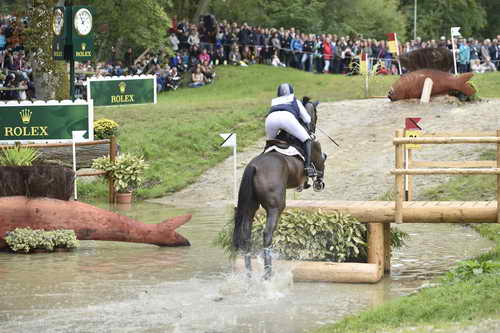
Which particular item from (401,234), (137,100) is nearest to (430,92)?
(137,100)

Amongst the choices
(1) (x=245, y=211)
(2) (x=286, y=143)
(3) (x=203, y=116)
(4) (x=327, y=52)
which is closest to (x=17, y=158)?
(2) (x=286, y=143)

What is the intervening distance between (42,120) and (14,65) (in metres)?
13.4

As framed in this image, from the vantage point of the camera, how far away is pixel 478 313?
980cm

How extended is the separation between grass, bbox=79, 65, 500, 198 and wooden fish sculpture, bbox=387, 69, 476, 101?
3180mm

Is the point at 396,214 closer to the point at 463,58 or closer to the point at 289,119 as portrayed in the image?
the point at 289,119

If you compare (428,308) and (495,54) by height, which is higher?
(495,54)

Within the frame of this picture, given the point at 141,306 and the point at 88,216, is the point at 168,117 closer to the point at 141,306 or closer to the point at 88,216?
the point at 88,216

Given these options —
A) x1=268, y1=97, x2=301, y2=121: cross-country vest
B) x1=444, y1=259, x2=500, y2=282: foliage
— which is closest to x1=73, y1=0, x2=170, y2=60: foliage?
x1=268, y1=97, x2=301, y2=121: cross-country vest

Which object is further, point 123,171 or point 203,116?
point 203,116

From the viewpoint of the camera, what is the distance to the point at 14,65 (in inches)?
1325

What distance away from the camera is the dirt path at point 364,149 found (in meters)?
23.0

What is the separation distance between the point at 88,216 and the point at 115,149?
662 centimetres

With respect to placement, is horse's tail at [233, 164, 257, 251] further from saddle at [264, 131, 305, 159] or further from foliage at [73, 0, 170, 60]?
foliage at [73, 0, 170, 60]

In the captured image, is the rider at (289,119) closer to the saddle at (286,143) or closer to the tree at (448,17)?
the saddle at (286,143)
